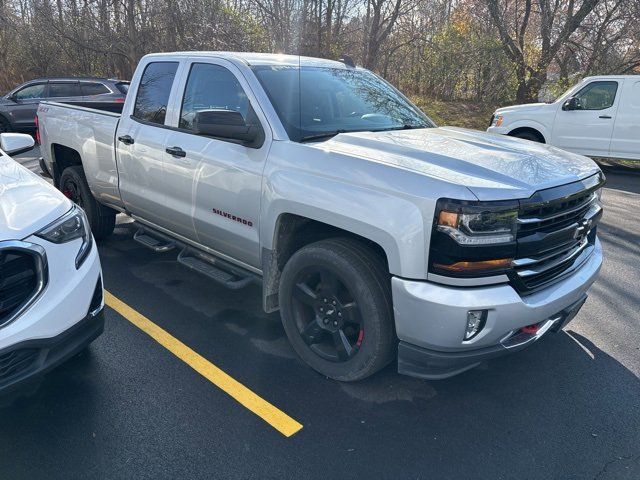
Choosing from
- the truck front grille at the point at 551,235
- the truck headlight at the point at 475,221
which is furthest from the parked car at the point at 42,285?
the truck front grille at the point at 551,235

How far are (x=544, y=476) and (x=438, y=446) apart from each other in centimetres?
51

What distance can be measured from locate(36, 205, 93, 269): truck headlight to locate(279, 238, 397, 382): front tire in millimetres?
1171

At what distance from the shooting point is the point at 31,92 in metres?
12.9

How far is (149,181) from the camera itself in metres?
4.19

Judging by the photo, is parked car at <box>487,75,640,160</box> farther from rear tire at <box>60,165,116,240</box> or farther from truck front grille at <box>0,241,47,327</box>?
truck front grille at <box>0,241,47,327</box>

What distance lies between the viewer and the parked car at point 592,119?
9703 mm

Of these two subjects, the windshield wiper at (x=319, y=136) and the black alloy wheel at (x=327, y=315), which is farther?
the windshield wiper at (x=319, y=136)

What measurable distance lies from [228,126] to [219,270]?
1195mm

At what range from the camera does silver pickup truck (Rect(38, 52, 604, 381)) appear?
245 cm

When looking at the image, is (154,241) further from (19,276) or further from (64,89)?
(64,89)

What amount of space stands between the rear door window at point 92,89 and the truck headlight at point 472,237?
12.3 metres

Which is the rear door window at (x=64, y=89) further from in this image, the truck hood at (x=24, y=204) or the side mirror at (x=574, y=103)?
the side mirror at (x=574, y=103)

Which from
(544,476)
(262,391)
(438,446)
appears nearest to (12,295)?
(262,391)

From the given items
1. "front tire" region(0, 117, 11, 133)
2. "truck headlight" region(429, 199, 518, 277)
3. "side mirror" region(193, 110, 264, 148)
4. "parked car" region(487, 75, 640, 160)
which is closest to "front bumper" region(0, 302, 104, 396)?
"side mirror" region(193, 110, 264, 148)
